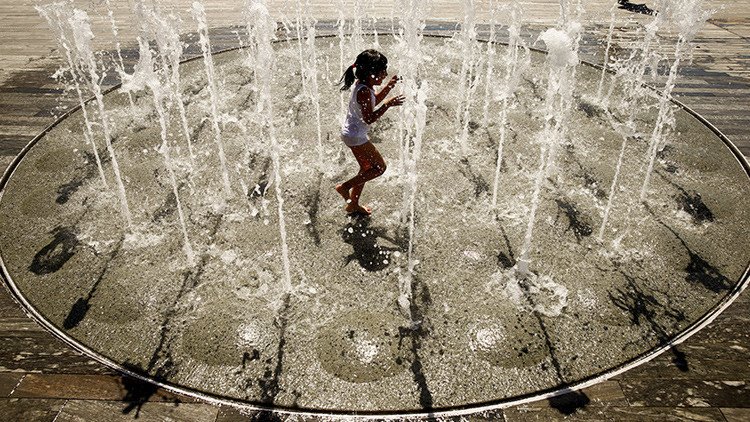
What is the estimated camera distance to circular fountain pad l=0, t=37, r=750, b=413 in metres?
3.56

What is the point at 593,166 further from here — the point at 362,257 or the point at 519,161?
the point at 362,257

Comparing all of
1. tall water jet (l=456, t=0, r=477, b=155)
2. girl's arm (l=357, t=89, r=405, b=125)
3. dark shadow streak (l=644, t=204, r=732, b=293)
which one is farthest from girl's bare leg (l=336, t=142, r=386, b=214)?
dark shadow streak (l=644, t=204, r=732, b=293)

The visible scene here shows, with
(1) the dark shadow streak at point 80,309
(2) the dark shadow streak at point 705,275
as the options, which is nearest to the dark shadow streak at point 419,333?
(2) the dark shadow streak at point 705,275

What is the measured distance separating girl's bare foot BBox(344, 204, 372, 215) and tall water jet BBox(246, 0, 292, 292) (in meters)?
0.64

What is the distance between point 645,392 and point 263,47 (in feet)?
16.8

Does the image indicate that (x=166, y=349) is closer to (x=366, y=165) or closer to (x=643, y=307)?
(x=366, y=165)

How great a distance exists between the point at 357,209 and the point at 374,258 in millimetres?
653

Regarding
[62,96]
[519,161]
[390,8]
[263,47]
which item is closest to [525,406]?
[519,161]

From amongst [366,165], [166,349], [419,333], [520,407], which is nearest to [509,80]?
[366,165]

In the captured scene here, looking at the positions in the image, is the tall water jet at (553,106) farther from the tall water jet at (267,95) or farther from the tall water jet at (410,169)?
the tall water jet at (267,95)

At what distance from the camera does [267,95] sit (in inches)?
186

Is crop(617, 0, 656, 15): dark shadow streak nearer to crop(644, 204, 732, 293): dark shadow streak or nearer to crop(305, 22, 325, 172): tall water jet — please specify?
crop(305, 22, 325, 172): tall water jet

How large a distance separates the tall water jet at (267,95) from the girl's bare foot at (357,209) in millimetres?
644

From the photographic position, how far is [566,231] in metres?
4.76
